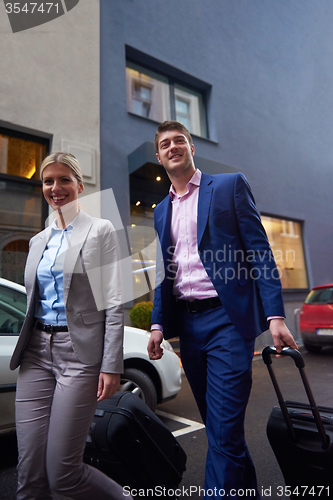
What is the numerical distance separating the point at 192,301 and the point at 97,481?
95 cm

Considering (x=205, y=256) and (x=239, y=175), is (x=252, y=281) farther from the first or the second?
(x=239, y=175)

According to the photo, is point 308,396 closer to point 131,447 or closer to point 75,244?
point 131,447

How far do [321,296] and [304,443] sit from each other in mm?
6740

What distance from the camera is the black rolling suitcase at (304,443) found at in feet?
5.13

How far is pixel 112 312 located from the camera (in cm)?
166

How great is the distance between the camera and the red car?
751cm

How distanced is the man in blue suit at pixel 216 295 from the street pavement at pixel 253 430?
1.00 metres

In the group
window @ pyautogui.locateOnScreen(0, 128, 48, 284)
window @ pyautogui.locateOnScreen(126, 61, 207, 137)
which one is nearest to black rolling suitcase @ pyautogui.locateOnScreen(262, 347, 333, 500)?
window @ pyautogui.locateOnScreen(0, 128, 48, 284)

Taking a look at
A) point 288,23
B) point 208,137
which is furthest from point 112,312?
point 288,23

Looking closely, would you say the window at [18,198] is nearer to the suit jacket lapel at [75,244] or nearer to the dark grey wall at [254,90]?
the dark grey wall at [254,90]

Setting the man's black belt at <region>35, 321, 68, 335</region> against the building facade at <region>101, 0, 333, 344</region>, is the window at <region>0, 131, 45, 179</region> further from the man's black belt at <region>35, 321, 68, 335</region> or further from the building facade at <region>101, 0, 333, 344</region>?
the man's black belt at <region>35, 321, 68, 335</region>

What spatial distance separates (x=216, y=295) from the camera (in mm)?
1847

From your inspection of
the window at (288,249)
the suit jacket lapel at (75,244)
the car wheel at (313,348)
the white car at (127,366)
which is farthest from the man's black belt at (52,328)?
the window at (288,249)

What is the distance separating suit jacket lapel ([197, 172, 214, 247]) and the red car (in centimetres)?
651
